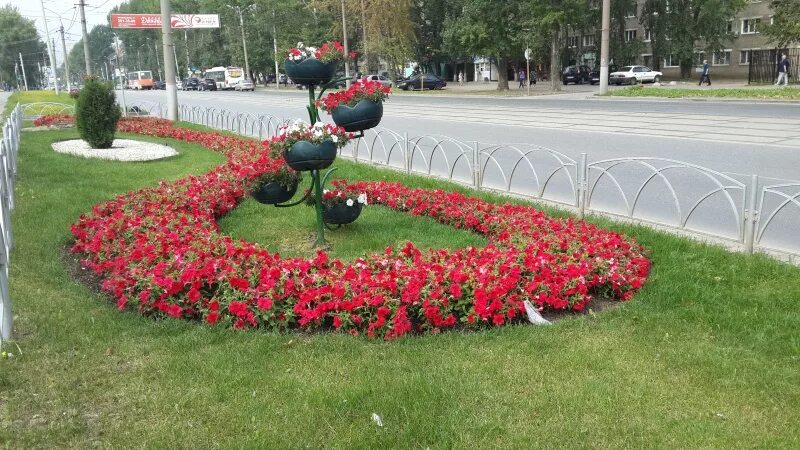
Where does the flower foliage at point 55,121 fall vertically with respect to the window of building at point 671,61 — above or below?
below

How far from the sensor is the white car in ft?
146

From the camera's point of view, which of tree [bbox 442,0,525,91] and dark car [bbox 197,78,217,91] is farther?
dark car [bbox 197,78,217,91]

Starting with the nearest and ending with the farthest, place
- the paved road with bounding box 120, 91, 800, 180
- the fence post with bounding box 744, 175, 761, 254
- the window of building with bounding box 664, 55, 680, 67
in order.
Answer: the fence post with bounding box 744, 175, 761, 254 < the paved road with bounding box 120, 91, 800, 180 < the window of building with bounding box 664, 55, 680, 67

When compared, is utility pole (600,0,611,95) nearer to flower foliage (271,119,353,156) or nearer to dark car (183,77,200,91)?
flower foliage (271,119,353,156)

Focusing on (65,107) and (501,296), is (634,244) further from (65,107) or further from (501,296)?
(65,107)

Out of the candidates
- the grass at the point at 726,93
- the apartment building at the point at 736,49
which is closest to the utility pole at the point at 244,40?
the apartment building at the point at 736,49

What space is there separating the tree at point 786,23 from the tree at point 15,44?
95.2 meters

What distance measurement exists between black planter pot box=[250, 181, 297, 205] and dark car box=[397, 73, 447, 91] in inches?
1689

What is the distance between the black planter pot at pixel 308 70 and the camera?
265 inches

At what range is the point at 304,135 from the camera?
657 centimetres

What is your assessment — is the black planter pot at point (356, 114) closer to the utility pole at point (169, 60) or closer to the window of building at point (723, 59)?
the utility pole at point (169, 60)

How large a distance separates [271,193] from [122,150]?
10.2m

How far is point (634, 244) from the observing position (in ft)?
20.5

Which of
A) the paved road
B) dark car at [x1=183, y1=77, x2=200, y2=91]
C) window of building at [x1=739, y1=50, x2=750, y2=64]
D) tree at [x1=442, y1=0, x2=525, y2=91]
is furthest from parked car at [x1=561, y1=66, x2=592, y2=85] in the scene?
dark car at [x1=183, y1=77, x2=200, y2=91]
